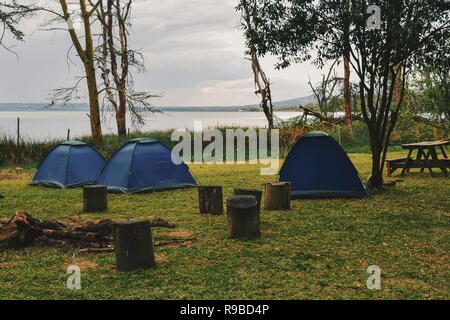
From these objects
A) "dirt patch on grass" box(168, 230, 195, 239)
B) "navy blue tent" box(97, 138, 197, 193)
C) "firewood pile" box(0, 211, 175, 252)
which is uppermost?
"navy blue tent" box(97, 138, 197, 193)

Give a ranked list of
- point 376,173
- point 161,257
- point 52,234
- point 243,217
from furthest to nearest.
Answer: point 376,173, point 243,217, point 52,234, point 161,257

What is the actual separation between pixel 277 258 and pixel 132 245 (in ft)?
6.02

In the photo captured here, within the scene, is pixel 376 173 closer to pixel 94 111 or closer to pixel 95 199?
pixel 95 199

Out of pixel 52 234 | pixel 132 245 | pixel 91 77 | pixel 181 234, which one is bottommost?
pixel 181 234

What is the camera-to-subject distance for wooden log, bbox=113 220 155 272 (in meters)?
5.85

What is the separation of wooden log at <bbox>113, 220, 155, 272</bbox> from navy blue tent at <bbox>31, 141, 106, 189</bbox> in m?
8.52

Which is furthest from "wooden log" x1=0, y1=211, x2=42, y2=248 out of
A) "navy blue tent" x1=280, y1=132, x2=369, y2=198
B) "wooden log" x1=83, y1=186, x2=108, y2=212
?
"navy blue tent" x1=280, y1=132, x2=369, y2=198

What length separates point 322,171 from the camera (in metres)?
11.1

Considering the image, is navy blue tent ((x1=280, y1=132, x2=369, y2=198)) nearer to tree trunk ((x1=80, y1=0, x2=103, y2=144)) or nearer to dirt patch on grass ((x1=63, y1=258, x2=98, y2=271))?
dirt patch on grass ((x1=63, y1=258, x2=98, y2=271))

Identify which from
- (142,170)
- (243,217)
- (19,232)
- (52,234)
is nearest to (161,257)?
(243,217)

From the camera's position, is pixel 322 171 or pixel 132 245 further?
pixel 322 171
